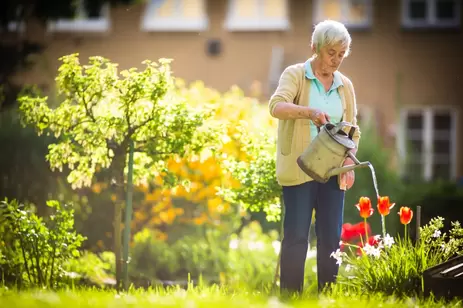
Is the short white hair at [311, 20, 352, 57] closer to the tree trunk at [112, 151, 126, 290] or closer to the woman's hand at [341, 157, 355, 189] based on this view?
the woman's hand at [341, 157, 355, 189]

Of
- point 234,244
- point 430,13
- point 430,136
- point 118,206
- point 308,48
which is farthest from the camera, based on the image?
point 430,13

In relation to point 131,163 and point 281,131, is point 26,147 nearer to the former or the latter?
point 131,163

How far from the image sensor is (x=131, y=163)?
6.30m

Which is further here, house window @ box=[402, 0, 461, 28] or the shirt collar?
house window @ box=[402, 0, 461, 28]

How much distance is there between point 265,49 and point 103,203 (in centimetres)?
970

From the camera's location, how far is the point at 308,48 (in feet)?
58.9

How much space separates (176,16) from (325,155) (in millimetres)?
13403

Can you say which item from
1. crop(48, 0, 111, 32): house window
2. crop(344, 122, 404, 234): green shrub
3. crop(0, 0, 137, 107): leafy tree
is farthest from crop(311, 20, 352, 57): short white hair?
crop(48, 0, 111, 32): house window

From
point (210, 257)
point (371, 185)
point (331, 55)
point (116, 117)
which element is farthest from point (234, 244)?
point (331, 55)

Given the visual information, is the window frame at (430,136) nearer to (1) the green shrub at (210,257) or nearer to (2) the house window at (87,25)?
(2) the house window at (87,25)

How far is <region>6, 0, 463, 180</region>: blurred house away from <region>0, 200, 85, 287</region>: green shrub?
1123 cm

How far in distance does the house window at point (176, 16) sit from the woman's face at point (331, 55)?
12907mm

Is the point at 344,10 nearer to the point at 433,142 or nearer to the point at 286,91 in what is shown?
the point at 433,142

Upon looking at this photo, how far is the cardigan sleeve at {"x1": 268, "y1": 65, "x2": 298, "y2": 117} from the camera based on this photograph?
18.0 ft
